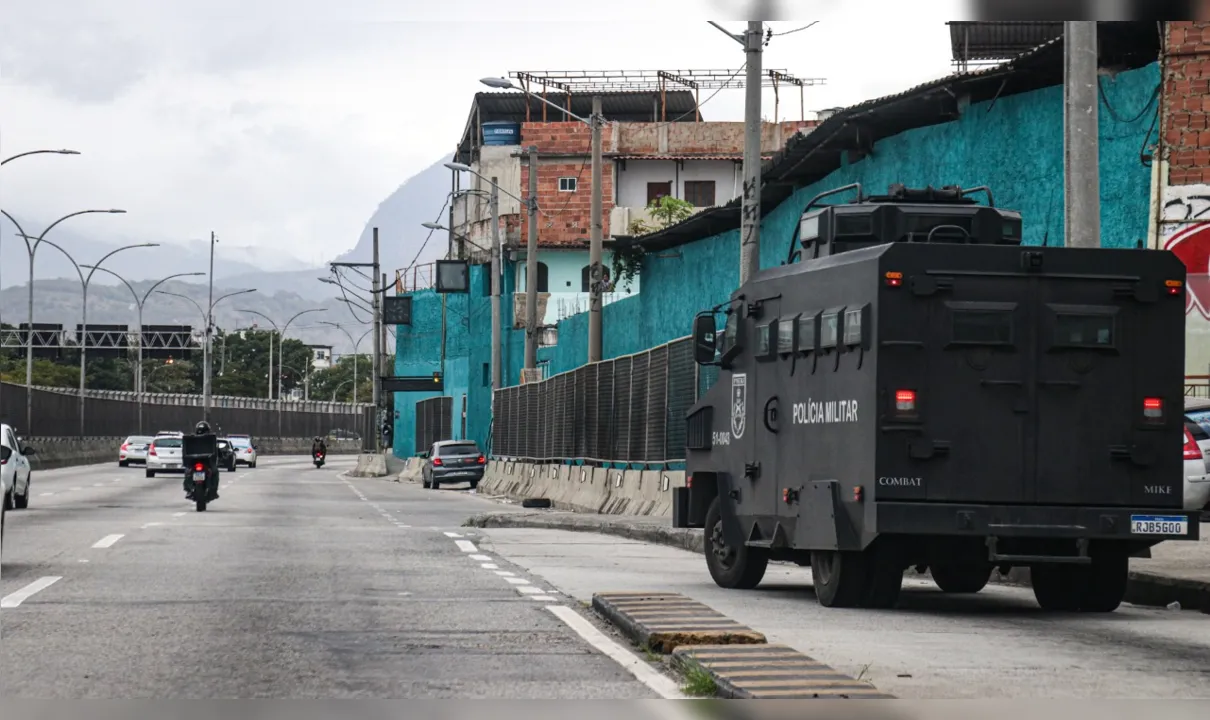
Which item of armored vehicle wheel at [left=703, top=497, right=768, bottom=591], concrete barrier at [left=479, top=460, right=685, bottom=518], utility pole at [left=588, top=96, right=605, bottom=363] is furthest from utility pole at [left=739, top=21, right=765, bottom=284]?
utility pole at [left=588, top=96, right=605, bottom=363]

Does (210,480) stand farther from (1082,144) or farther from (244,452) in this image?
(244,452)

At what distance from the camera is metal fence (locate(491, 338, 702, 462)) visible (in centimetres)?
3119

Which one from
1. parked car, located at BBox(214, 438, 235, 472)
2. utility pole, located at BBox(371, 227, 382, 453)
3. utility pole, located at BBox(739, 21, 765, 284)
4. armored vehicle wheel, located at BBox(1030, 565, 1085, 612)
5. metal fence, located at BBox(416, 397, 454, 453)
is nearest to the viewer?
armored vehicle wheel, located at BBox(1030, 565, 1085, 612)

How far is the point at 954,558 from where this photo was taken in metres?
13.9

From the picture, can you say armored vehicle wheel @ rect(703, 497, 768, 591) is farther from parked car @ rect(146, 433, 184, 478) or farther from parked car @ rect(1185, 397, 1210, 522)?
parked car @ rect(146, 433, 184, 478)

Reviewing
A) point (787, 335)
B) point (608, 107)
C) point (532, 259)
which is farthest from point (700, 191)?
point (787, 335)

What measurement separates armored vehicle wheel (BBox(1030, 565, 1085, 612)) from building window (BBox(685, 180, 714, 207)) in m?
73.0

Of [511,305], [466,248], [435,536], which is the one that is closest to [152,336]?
[466,248]

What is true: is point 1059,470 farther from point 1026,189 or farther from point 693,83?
point 693,83

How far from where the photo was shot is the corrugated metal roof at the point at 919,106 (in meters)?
24.5

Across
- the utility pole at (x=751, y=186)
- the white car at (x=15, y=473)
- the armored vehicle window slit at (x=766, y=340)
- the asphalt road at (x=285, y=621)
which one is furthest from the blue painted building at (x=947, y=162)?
the white car at (x=15, y=473)

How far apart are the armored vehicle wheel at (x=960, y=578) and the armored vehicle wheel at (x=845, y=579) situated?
95cm

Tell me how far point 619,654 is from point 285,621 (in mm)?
2993

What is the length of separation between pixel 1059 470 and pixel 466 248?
3396 inches
